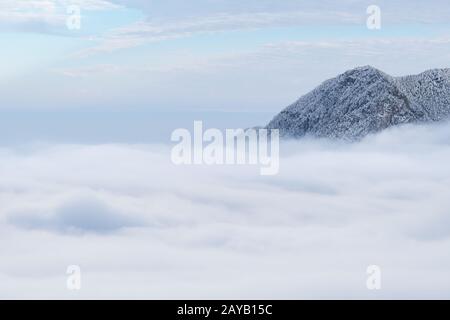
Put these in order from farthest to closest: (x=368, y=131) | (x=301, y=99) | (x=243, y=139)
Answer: (x=243, y=139), (x=301, y=99), (x=368, y=131)

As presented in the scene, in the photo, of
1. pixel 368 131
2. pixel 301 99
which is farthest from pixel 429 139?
pixel 301 99

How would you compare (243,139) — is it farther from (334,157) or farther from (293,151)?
(334,157)

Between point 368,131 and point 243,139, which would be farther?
point 243,139

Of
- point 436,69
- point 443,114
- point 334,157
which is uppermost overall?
point 436,69

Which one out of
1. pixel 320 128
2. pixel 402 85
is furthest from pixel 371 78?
pixel 320 128

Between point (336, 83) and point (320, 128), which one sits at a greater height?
point (336, 83)

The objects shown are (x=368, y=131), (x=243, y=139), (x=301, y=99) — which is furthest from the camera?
(x=243, y=139)

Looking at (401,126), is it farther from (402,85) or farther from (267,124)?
(267,124)
